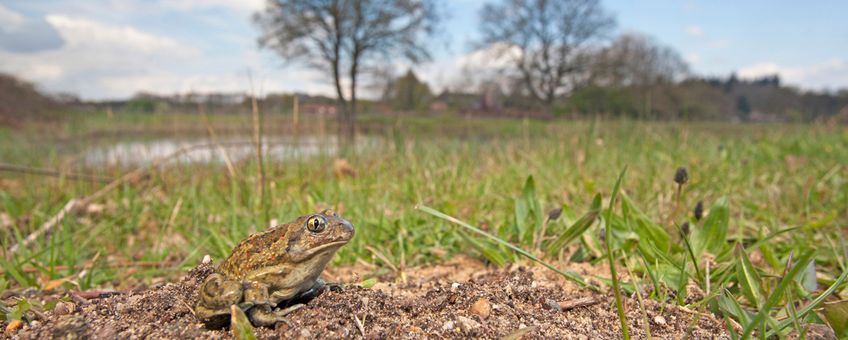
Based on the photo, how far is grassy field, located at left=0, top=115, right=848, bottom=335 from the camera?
1.91m

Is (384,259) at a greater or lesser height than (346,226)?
lesser

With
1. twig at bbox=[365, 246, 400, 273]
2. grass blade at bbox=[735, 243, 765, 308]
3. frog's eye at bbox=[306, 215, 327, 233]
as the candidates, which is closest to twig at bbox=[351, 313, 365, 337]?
frog's eye at bbox=[306, 215, 327, 233]

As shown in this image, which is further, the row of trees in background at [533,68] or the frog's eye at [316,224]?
the row of trees in background at [533,68]

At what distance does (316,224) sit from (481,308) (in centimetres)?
61

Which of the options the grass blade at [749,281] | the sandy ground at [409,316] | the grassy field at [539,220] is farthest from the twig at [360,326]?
the grass blade at [749,281]

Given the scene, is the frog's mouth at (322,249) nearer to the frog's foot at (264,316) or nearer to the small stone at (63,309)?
the frog's foot at (264,316)

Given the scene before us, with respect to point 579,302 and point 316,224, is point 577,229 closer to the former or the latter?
point 579,302

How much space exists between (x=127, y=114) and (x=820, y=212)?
22.7 m

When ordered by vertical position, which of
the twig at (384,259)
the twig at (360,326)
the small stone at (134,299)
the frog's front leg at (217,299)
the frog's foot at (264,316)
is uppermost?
the frog's front leg at (217,299)

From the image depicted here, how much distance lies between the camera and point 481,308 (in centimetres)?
155

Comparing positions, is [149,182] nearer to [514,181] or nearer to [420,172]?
[420,172]

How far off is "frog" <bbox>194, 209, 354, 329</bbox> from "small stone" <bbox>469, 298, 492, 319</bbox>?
0.49 metres

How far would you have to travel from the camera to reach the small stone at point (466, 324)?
4.63 ft

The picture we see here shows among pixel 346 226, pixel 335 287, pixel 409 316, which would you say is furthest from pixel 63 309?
pixel 409 316
